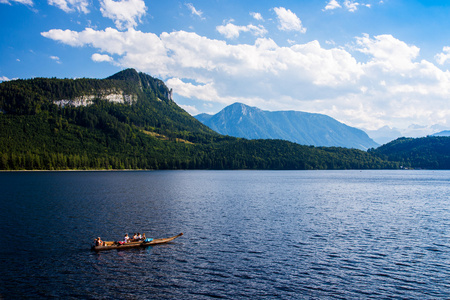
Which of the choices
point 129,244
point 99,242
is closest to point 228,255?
point 129,244

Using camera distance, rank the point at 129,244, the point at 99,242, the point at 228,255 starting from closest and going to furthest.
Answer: the point at 228,255, the point at 99,242, the point at 129,244

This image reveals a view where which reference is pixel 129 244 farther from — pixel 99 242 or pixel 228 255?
pixel 228 255

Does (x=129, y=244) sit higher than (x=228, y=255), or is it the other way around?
(x=129, y=244)

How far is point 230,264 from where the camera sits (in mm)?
42750

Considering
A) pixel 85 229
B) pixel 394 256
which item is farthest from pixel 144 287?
pixel 394 256

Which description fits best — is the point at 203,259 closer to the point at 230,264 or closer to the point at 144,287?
the point at 230,264

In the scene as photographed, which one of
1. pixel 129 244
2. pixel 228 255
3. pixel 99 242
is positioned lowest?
pixel 228 255

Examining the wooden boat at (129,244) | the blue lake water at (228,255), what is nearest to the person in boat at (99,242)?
the wooden boat at (129,244)

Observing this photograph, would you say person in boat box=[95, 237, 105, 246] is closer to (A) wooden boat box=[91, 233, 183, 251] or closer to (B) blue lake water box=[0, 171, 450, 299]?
(A) wooden boat box=[91, 233, 183, 251]

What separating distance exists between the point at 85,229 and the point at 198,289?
121ft

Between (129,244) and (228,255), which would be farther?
(129,244)

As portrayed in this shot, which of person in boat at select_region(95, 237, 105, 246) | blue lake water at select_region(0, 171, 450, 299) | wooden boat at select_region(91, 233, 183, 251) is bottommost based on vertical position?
blue lake water at select_region(0, 171, 450, 299)

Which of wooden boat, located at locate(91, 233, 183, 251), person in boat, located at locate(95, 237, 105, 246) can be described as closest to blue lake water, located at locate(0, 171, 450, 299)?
wooden boat, located at locate(91, 233, 183, 251)

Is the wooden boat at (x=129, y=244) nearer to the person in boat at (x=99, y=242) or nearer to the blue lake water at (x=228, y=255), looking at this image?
the person in boat at (x=99, y=242)
